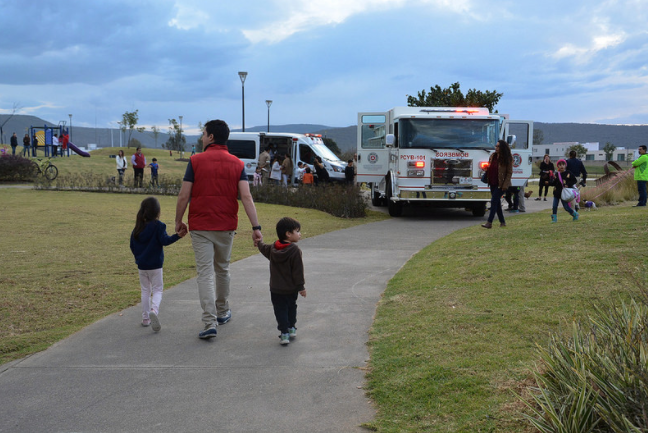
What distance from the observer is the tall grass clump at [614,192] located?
19.5m

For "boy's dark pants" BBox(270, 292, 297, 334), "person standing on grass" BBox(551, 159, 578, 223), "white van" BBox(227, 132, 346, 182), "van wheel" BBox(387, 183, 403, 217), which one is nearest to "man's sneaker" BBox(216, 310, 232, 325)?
"boy's dark pants" BBox(270, 292, 297, 334)

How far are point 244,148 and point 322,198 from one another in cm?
886

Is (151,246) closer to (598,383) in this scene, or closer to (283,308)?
(283,308)

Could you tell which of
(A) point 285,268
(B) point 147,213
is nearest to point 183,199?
(B) point 147,213

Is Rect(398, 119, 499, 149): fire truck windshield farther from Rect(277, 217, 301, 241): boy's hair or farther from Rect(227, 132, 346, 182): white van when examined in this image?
Rect(277, 217, 301, 241): boy's hair

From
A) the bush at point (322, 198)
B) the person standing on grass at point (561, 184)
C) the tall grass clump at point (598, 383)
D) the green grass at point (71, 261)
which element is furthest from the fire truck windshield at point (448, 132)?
the tall grass clump at point (598, 383)

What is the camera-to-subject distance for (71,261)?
32.8 feet

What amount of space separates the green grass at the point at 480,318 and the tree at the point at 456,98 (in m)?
26.2

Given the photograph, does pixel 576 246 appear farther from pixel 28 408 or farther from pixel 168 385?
pixel 28 408

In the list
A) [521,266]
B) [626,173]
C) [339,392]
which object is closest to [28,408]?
[339,392]

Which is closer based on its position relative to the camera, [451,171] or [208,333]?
[208,333]

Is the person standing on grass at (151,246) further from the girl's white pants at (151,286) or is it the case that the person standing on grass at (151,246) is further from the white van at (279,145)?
the white van at (279,145)

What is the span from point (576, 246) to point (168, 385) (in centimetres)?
596

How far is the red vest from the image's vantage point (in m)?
5.94
